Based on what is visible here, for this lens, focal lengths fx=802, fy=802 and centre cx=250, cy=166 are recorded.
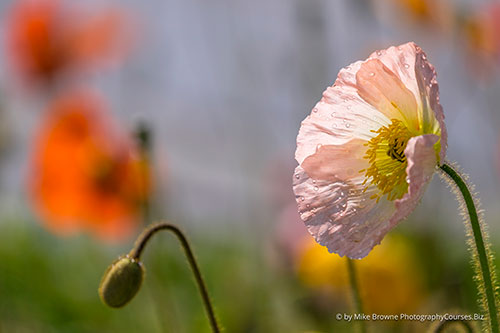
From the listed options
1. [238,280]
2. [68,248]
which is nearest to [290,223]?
[238,280]

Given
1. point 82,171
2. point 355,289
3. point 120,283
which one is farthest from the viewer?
point 82,171

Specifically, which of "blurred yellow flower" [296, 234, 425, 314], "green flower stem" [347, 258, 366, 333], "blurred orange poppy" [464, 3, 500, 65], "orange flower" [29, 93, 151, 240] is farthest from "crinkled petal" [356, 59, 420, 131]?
"orange flower" [29, 93, 151, 240]

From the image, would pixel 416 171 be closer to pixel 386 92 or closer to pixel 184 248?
pixel 386 92

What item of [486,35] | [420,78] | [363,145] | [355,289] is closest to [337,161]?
[363,145]

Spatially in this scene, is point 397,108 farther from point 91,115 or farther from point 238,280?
point 91,115

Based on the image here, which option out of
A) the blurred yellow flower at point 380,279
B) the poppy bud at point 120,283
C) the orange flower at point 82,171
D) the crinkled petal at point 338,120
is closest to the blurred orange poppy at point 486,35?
the blurred yellow flower at point 380,279

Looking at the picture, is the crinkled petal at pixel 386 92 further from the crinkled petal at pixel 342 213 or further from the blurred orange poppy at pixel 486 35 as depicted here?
the blurred orange poppy at pixel 486 35
